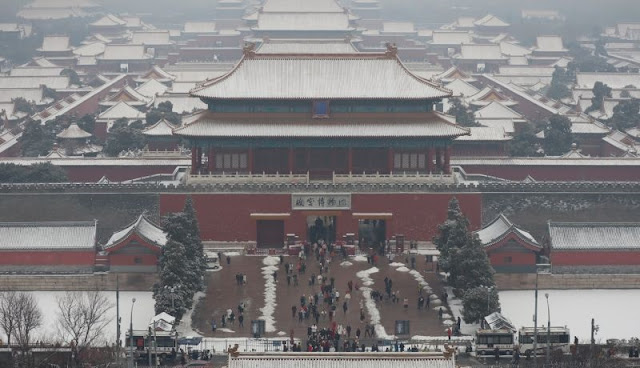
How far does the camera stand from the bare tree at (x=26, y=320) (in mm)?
40156

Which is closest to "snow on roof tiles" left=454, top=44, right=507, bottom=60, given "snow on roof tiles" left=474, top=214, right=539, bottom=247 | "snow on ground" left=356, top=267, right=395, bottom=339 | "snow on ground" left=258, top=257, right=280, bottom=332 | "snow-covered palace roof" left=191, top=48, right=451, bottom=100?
"snow-covered palace roof" left=191, top=48, right=451, bottom=100

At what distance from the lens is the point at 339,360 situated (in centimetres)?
3344

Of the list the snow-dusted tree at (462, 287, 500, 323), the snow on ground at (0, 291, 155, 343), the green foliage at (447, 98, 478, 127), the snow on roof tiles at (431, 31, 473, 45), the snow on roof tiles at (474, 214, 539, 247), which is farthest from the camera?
the snow on roof tiles at (431, 31, 473, 45)

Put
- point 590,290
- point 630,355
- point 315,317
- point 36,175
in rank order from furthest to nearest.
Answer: point 36,175 < point 590,290 < point 315,317 < point 630,355

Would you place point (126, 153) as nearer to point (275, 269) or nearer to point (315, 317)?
point (275, 269)

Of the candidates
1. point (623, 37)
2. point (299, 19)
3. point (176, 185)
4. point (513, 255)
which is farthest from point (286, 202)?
point (623, 37)

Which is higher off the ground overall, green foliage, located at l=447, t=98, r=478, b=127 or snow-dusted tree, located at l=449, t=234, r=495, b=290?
green foliage, located at l=447, t=98, r=478, b=127

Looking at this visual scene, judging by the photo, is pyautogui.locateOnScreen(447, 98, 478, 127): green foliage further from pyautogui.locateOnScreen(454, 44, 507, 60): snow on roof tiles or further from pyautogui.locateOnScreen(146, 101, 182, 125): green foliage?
pyautogui.locateOnScreen(454, 44, 507, 60): snow on roof tiles

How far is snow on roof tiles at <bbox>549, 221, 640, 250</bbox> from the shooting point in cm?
5259

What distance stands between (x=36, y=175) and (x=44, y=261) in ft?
35.1

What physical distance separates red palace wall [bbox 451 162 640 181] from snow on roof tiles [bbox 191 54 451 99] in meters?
8.76

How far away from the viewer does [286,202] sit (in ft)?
189

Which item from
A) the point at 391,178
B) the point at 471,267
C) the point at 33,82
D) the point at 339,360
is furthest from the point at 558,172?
the point at 33,82

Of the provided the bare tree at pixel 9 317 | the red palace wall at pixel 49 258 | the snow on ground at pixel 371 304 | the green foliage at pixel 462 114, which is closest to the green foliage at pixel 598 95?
the green foliage at pixel 462 114
